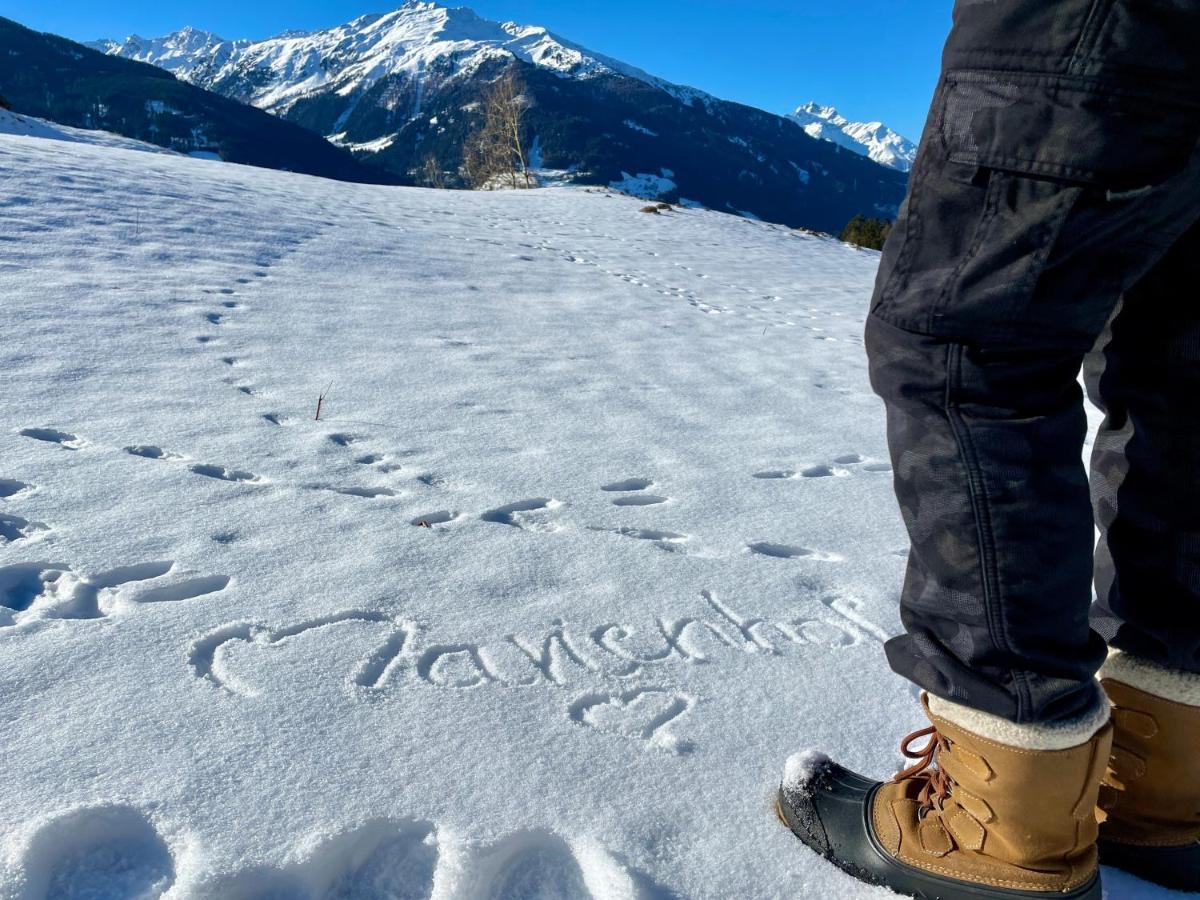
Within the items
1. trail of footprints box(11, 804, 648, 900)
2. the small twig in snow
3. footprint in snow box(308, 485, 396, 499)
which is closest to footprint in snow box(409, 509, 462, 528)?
footprint in snow box(308, 485, 396, 499)

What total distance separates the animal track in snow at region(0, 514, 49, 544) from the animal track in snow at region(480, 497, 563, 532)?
1082 millimetres

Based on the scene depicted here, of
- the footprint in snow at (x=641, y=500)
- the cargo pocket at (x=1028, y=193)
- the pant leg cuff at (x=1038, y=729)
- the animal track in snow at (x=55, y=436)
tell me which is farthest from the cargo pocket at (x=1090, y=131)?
the animal track in snow at (x=55, y=436)

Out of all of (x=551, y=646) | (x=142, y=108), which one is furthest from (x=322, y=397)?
(x=142, y=108)

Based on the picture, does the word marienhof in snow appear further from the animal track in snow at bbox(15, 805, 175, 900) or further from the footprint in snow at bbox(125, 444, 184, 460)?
the footprint in snow at bbox(125, 444, 184, 460)

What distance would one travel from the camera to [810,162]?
185750mm

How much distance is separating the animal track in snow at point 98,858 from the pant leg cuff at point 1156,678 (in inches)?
51.3

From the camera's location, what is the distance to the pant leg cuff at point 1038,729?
872mm

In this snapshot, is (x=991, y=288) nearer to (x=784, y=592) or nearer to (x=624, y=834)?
(x=624, y=834)

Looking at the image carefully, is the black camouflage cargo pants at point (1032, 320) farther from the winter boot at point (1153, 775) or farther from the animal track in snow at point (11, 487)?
the animal track in snow at point (11, 487)

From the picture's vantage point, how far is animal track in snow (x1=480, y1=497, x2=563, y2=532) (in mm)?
2160

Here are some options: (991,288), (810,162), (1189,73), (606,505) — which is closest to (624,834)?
(991,288)

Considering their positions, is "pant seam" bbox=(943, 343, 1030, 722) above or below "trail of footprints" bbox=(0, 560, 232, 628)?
above

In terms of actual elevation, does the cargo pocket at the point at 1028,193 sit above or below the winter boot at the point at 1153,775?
above

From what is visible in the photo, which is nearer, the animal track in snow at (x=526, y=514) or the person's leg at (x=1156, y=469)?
the person's leg at (x=1156, y=469)
